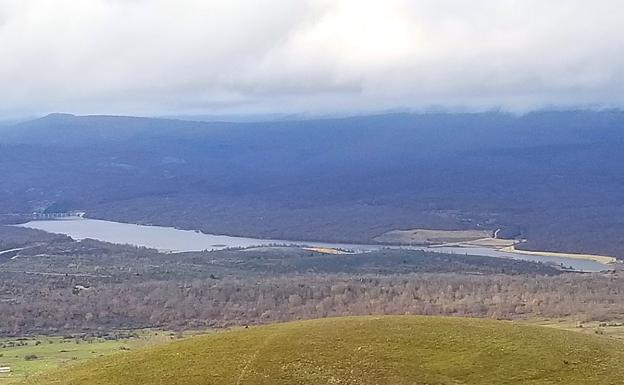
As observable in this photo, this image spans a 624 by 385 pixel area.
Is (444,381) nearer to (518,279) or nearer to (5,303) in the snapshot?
(5,303)

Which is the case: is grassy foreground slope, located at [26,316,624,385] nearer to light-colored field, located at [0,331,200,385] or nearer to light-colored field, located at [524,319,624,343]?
light-colored field, located at [0,331,200,385]

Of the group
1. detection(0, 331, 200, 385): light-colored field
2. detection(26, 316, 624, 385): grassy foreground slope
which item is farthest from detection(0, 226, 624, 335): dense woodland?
detection(26, 316, 624, 385): grassy foreground slope

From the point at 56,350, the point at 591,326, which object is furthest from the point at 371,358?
the point at 56,350

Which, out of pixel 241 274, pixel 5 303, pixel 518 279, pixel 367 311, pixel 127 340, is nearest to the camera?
pixel 127 340

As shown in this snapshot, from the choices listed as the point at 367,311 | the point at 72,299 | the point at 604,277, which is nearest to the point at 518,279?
the point at 604,277

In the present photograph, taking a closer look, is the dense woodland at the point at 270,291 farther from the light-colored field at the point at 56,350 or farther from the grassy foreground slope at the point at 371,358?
the grassy foreground slope at the point at 371,358

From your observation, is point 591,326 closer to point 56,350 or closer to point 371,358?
point 56,350
